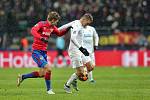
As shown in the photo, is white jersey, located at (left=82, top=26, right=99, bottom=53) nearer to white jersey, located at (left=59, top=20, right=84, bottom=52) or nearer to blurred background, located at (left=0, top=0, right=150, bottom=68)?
white jersey, located at (left=59, top=20, right=84, bottom=52)

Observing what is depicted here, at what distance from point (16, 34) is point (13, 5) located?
2.44 meters

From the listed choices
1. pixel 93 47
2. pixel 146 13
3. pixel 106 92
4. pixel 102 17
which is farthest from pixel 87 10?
pixel 106 92

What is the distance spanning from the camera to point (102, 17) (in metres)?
39.8

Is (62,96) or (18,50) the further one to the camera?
(18,50)

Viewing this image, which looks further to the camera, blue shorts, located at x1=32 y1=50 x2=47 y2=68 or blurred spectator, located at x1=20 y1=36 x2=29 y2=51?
blurred spectator, located at x1=20 y1=36 x2=29 y2=51

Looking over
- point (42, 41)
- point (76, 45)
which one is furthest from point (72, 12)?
point (42, 41)

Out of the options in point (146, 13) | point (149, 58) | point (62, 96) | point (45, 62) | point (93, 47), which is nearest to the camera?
point (62, 96)

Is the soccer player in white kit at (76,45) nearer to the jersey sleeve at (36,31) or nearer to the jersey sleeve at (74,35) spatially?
the jersey sleeve at (74,35)

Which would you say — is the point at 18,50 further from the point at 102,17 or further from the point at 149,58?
the point at 149,58

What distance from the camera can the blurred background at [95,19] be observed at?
39000mm

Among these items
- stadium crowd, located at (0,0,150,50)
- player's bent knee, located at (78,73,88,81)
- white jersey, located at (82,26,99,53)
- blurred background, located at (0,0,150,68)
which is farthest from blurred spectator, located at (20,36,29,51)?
player's bent knee, located at (78,73,88,81)

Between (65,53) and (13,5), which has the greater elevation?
(13,5)

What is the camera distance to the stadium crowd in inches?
1567

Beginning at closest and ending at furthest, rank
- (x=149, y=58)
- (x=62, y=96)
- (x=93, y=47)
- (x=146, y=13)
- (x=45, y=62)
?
(x=62, y=96) < (x=45, y=62) < (x=93, y=47) < (x=149, y=58) < (x=146, y=13)
